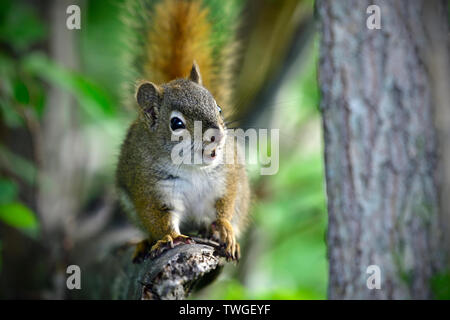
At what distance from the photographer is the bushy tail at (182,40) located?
2223 millimetres

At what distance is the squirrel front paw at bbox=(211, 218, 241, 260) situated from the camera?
1.67m

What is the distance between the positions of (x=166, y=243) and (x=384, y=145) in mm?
876

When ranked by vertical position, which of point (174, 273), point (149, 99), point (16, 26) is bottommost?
point (174, 273)

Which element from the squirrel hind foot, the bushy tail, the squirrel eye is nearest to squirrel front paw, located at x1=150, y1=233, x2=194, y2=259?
the squirrel hind foot

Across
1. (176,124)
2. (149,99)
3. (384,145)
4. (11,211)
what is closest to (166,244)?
(176,124)


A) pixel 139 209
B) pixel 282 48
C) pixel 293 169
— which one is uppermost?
pixel 282 48

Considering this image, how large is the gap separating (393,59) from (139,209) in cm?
110

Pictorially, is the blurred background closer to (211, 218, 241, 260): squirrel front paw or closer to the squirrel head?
the squirrel head

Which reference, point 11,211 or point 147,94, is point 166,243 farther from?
point 11,211

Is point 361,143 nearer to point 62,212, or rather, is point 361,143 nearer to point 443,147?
point 443,147

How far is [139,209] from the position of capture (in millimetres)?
1875

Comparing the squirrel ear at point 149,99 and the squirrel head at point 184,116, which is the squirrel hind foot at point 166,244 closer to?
the squirrel head at point 184,116

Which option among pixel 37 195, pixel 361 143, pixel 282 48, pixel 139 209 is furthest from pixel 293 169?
pixel 37 195

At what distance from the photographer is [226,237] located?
1.74 meters
